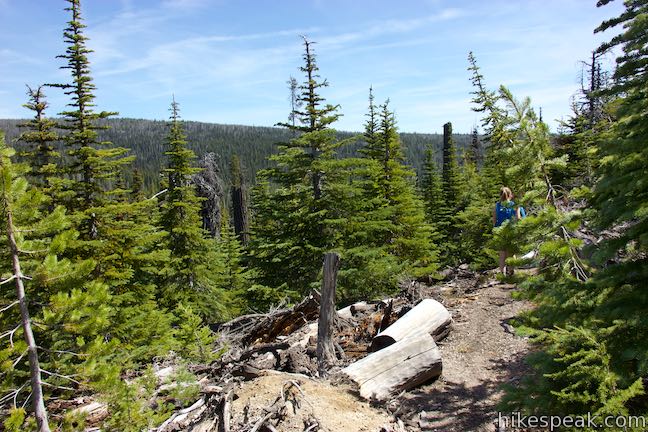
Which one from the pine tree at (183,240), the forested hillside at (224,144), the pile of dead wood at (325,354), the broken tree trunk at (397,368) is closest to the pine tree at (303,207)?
the pine tree at (183,240)

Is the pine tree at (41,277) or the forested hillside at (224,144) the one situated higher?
the forested hillside at (224,144)

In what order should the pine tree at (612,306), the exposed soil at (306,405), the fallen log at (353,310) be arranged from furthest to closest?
1. the fallen log at (353,310)
2. the exposed soil at (306,405)
3. the pine tree at (612,306)

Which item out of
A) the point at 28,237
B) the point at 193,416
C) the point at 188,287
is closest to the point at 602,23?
the point at 193,416

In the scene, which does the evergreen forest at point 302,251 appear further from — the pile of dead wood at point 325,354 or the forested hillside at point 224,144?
the forested hillside at point 224,144

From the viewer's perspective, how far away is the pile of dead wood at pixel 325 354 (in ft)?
17.6

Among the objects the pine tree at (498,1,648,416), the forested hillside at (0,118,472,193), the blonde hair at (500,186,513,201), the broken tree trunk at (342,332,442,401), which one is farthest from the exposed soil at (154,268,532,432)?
the forested hillside at (0,118,472,193)

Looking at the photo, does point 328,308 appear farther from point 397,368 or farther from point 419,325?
point 419,325

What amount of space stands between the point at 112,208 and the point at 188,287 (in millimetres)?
7181

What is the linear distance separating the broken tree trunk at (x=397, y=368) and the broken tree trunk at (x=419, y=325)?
1.46 feet

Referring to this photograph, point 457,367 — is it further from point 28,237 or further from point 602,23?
point 28,237

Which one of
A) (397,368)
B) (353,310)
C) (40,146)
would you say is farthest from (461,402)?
(40,146)

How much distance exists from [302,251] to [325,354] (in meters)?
8.47

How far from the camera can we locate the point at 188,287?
17359 millimetres

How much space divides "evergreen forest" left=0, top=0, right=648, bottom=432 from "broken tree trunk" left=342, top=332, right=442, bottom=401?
1568mm
